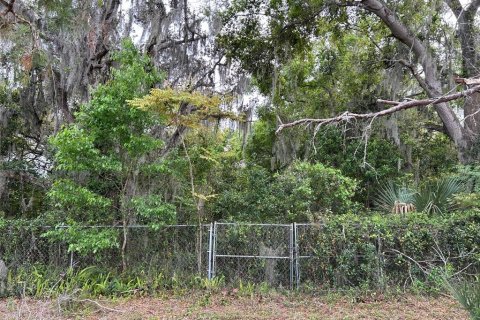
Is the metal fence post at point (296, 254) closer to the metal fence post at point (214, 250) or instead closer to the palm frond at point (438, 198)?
the metal fence post at point (214, 250)

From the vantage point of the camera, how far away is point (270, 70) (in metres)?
Result: 10.8

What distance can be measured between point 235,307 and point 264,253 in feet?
4.14

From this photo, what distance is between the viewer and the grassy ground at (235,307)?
550 centimetres

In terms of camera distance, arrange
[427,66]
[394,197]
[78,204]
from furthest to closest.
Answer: [427,66]
[394,197]
[78,204]

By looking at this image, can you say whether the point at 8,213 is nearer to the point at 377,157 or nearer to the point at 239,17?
the point at 239,17

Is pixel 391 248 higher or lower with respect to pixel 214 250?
higher

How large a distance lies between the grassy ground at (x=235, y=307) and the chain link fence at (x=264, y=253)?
457mm

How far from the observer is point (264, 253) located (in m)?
7.06

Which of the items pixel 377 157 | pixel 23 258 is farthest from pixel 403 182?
pixel 23 258

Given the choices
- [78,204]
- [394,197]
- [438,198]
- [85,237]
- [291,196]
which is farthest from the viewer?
[291,196]

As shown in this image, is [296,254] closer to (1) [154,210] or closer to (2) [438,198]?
(1) [154,210]

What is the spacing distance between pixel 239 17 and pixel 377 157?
18.5 ft

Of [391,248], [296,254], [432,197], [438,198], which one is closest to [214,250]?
[296,254]

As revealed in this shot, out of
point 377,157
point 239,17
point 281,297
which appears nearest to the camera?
point 281,297
